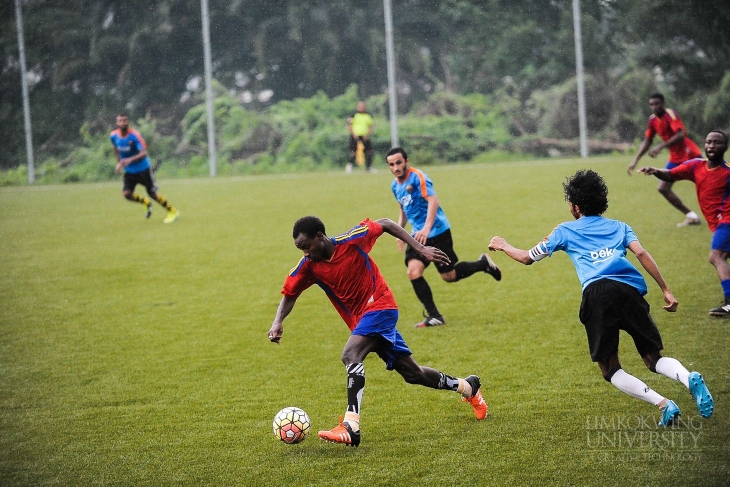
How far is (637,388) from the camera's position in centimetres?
551

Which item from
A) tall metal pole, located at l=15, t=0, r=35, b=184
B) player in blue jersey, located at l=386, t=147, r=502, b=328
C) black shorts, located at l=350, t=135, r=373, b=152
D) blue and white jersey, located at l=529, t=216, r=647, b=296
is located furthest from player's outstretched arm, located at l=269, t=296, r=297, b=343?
tall metal pole, located at l=15, t=0, r=35, b=184

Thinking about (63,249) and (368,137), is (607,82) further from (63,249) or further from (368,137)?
(63,249)

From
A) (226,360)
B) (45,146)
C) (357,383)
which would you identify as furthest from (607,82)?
(357,383)

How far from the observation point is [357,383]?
5.73 meters

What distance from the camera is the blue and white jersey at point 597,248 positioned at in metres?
5.46

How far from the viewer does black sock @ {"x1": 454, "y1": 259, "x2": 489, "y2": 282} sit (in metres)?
9.79

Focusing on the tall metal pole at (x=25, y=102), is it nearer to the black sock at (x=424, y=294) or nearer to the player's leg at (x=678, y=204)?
the player's leg at (x=678, y=204)

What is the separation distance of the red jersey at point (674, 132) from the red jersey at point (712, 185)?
5202mm

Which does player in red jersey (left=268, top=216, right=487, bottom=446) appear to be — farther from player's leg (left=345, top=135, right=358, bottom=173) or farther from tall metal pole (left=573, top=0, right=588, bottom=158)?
tall metal pole (left=573, top=0, right=588, bottom=158)

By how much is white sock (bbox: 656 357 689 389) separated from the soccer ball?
7.94ft

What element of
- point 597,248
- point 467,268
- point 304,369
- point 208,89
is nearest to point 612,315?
point 597,248

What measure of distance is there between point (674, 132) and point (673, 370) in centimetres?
927

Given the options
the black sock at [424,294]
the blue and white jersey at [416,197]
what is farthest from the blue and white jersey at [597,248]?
the black sock at [424,294]

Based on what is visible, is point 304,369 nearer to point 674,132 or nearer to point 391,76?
point 674,132
